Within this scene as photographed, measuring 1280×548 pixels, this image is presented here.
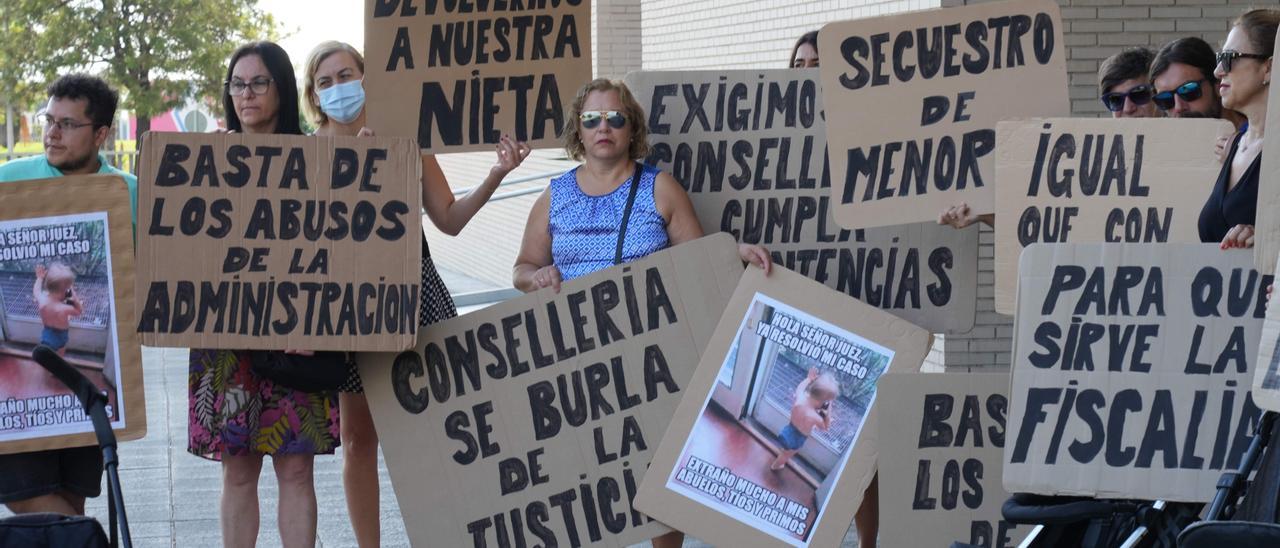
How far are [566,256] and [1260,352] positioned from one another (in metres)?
2.28

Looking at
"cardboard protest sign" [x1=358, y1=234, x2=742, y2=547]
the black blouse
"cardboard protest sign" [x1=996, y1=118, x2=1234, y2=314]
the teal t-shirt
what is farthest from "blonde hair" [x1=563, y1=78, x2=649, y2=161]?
the black blouse

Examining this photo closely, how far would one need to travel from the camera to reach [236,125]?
4.97 m

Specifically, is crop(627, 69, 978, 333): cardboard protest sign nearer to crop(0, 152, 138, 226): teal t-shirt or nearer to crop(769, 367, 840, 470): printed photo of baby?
crop(769, 367, 840, 470): printed photo of baby

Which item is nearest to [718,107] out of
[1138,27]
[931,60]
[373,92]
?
[931,60]

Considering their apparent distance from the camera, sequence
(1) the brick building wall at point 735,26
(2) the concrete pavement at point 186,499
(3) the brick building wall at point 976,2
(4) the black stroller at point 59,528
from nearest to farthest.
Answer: (4) the black stroller at point 59,528, (2) the concrete pavement at point 186,499, (3) the brick building wall at point 976,2, (1) the brick building wall at point 735,26

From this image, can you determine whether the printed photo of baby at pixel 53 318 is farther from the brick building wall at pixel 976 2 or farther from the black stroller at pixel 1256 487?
the brick building wall at pixel 976 2

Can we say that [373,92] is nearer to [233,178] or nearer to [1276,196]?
[233,178]

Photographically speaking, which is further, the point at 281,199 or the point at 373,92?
the point at 373,92

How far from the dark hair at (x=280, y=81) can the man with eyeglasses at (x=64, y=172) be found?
388 mm

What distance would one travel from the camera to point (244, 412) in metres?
4.85

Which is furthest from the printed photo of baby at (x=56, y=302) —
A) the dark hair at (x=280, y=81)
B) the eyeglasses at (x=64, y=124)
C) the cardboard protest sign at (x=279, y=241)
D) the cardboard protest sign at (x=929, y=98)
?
the cardboard protest sign at (x=929, y=98)

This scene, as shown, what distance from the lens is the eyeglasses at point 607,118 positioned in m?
5.00

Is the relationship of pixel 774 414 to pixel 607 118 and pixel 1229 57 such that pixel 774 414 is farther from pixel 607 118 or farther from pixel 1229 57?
pixel 1229 57

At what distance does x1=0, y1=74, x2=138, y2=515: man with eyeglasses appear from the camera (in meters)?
4.58
